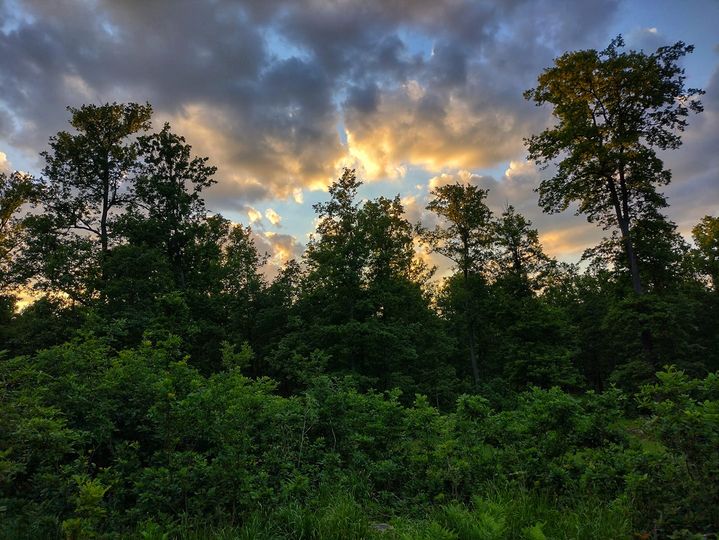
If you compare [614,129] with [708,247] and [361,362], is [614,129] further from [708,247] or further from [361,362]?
[708,247]

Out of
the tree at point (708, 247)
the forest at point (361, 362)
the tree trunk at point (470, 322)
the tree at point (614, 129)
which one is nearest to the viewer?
the forest at point (361, 362)

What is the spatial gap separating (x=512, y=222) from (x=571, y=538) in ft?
85.8

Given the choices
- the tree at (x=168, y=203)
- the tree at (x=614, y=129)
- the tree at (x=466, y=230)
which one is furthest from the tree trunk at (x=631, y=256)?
the tree at (x=168, y=203)

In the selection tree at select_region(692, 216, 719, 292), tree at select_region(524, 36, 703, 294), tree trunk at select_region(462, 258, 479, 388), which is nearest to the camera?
tree at select_region(524, 36, 703, 294)

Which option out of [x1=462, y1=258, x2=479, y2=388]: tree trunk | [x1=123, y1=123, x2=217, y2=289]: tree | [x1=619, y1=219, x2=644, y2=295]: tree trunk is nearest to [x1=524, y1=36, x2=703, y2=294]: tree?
[x1=619, y1=219, x2=644, y2=295]: tree trunk

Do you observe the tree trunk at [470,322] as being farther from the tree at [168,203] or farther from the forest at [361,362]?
the tree at [168,203]

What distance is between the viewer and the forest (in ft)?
15.0

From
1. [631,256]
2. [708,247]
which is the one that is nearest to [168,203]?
[631,256]

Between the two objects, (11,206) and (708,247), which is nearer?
(11,206)

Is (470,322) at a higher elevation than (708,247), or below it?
below

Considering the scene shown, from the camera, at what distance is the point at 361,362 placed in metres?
23.5

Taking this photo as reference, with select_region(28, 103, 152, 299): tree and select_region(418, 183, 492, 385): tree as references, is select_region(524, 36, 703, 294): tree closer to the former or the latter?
select_region(418, 183, 492, 385): tree

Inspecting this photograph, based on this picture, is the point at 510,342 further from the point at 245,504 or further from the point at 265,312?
the point at 245,504

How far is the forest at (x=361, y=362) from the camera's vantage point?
15.0 ft
